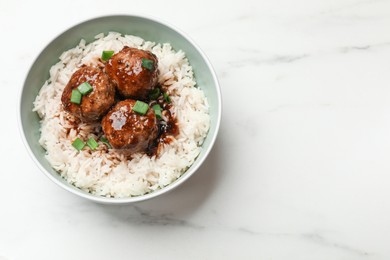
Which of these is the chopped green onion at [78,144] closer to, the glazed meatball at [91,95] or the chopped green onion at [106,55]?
the glazed meatball at [91,95]

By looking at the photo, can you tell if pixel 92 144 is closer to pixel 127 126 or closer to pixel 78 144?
pixel 78 144

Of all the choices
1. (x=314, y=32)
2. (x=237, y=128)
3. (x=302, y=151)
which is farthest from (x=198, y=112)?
(x=314, y=32)

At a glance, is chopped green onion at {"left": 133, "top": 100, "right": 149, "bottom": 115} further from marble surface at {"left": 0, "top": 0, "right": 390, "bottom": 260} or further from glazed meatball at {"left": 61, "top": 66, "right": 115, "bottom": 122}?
marble surface at {"left": 0, "top": 0, "right": 390, "bottom": 260}

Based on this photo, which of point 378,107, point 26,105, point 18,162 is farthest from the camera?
point 378,107

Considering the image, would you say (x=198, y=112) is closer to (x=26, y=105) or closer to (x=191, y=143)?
(x=191, y=143)

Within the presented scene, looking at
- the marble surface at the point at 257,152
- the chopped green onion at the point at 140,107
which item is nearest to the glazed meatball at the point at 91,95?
the chopped green onion at the point at 140,107

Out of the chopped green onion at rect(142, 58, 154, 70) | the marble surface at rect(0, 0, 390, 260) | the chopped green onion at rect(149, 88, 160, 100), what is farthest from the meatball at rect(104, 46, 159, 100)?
the marble surface at rect(0, 0, 390, 260)
